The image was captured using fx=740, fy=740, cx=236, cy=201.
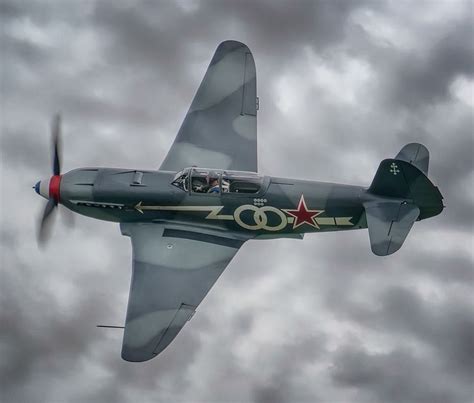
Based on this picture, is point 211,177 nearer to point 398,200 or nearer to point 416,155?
point 398,200

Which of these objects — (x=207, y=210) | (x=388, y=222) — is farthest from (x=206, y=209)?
(x=388, y=222)

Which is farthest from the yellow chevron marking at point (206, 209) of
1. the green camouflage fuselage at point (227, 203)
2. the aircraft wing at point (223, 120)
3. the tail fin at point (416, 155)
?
the tail fin at point (416, 155)

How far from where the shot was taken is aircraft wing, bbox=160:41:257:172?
17.8 meters

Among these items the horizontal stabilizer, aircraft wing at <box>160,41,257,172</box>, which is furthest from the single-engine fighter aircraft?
aircraft wing at <box>160,41,257,172</box>

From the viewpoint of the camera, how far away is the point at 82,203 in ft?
55.3

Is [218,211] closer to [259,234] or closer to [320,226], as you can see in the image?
[259,234]

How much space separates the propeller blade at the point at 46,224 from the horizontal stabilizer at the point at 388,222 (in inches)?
279

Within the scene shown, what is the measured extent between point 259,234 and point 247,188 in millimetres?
1178

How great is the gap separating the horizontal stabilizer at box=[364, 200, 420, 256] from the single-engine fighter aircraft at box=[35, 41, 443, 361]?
2 centimetres

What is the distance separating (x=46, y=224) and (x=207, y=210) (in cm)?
369

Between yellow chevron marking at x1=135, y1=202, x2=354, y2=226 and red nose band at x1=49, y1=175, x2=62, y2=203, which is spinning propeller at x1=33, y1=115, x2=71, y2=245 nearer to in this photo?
red nose band at x1=49, y1=175, x2=62, y2=203

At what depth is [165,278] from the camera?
15656 mm

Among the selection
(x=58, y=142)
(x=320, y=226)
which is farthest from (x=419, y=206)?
(x=58, y=142)

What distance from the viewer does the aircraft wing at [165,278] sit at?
14.6 metres
